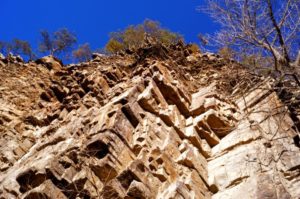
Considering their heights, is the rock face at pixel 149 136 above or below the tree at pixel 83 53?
below

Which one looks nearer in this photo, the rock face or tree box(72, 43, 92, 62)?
the rock face

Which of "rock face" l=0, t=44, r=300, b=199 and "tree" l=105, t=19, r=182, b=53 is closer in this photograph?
"rock face" l=0, t=44, r=300, b=199

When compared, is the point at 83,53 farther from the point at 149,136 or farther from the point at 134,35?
the point at 149,136

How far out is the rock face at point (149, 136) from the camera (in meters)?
10.9

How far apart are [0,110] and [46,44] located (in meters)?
16.6

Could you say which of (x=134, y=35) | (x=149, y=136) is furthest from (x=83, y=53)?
(x=149, y=136)

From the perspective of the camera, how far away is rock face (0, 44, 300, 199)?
10938 millimetres

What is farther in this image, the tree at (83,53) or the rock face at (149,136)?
the tree at (83,53)

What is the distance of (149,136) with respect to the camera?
42.5 feet

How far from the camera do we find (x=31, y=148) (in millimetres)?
15383

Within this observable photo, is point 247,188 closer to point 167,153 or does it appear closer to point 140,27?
point 167,153

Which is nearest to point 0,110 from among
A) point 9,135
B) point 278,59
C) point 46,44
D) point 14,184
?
point 9,135

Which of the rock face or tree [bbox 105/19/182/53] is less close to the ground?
tree [bbox 105/19/182/53]

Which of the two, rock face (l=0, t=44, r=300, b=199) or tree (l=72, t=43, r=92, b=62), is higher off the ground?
tree (l=72, t=43, r=92, b=62)
